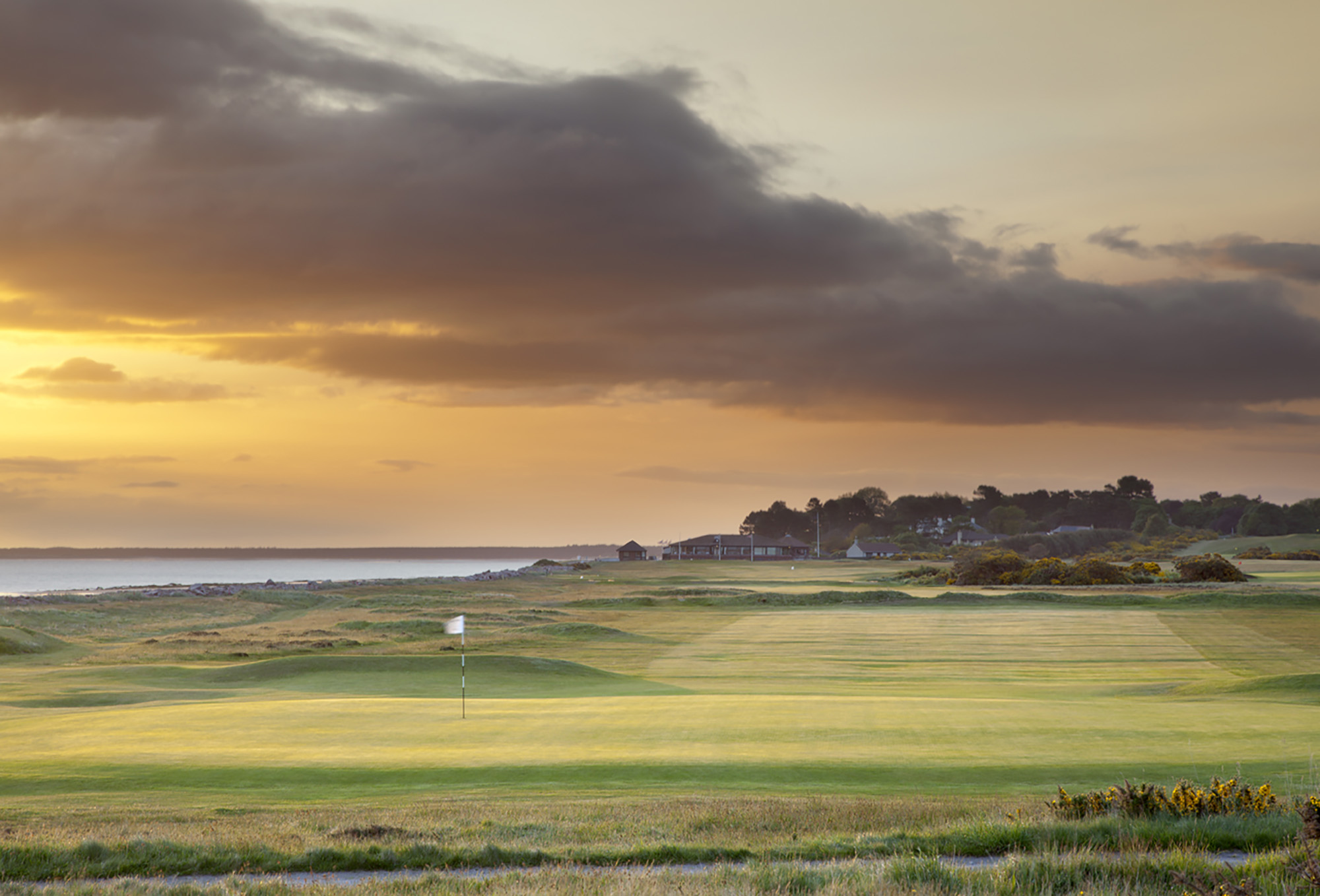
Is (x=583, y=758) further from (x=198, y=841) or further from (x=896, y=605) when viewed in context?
(x=896, y=605)

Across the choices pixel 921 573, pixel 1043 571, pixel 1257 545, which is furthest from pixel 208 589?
pixel 1257 545

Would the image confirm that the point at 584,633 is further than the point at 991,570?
No

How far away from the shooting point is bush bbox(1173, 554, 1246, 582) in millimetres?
90125

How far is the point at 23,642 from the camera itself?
47.4m

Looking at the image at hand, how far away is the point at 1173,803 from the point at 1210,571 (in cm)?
9179

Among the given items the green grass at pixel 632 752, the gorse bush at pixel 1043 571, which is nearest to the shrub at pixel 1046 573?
the gorse bush at pixel 1043 571

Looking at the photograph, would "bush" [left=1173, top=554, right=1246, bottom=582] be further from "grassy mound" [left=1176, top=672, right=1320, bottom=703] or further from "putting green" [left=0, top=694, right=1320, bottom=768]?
"putting green" [left=0, top=694, right=1320, bottom=768]

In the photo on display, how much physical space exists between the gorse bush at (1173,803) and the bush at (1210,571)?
89.7 meters

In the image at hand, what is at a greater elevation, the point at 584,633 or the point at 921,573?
the point at 584,633

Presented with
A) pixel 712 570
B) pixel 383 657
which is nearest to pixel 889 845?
pixel 383 657

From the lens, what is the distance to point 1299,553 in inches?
5541

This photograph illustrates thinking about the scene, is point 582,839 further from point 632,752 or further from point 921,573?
point 921,573

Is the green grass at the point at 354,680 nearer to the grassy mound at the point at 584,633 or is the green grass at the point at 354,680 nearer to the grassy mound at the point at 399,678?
the grassy mound at the point at 399,678

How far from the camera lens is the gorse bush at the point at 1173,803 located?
1105cm
